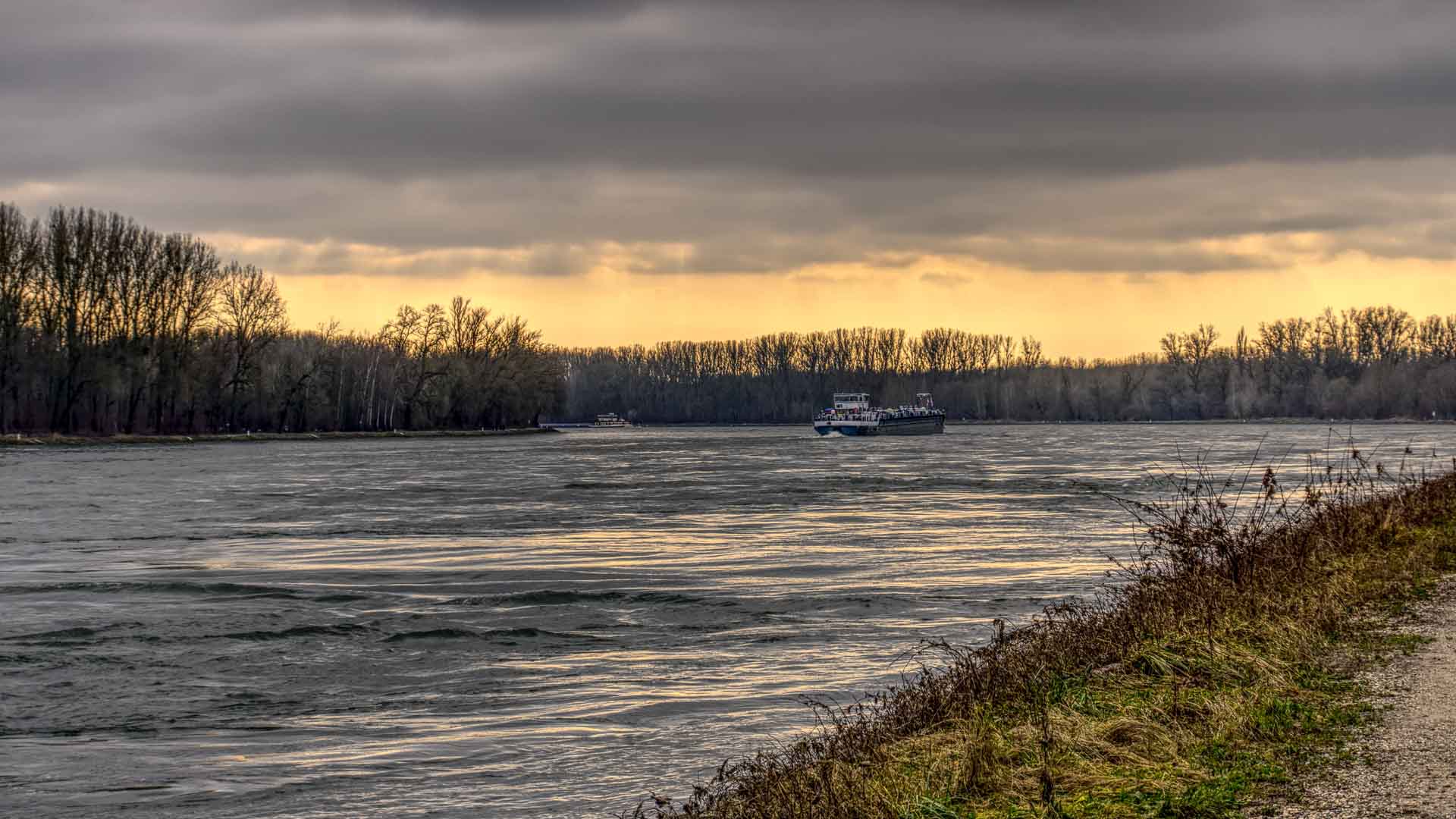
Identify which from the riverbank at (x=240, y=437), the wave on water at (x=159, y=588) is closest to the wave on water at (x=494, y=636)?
the wave on water at (x=159, y=588)

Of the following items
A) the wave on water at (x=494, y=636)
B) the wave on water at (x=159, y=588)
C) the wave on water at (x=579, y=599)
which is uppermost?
the wave on water at (x=579, y=599)

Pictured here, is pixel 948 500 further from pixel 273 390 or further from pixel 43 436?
pixel 273 390

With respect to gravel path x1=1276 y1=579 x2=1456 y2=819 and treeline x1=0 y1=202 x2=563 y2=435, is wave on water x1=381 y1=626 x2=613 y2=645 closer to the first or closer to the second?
gravel path x1=1276 y1=579 x2=1456 y2=819

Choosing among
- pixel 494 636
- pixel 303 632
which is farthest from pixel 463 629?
pixel 303 632

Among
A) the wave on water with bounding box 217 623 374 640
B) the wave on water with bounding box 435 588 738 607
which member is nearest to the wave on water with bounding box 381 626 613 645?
the wave on water with bounding box 217 623 374 640

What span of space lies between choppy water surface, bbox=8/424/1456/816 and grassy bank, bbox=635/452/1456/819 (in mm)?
1723

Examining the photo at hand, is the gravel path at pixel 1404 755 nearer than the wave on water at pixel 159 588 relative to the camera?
Yes

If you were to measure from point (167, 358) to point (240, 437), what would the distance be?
33.6ft

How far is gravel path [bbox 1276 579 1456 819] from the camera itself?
7.44m

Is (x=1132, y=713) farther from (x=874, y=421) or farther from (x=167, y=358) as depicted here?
(x=874, y=421)

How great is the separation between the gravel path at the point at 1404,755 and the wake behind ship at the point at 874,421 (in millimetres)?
139640

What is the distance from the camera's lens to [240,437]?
113m

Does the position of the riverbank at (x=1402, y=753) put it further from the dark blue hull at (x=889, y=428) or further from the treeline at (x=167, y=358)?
the dark blue hull at (x=889, y=428)

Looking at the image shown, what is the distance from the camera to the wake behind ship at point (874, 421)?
15162cm
